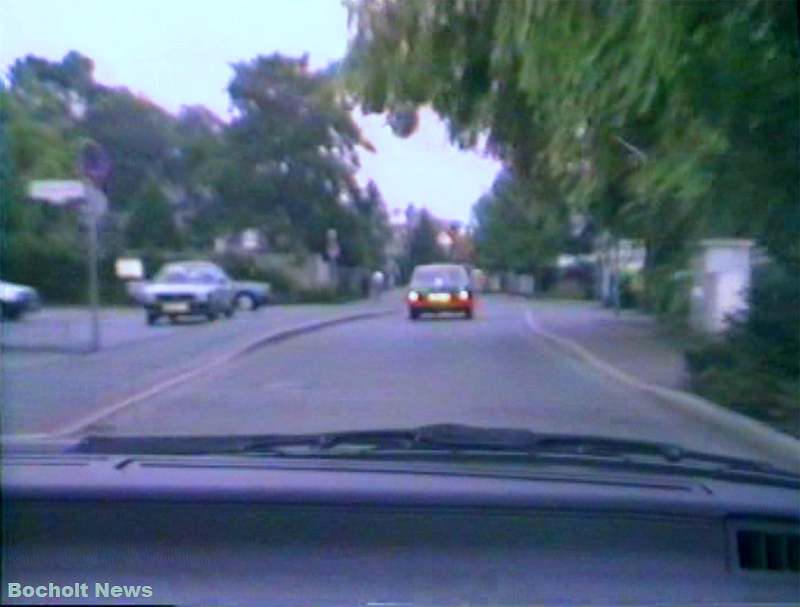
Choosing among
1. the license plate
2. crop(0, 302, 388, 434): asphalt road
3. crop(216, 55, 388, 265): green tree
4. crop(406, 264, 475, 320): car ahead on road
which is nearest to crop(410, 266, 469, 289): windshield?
crop(406, 264, 475, 320): car ahead on road

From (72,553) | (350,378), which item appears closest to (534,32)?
(350,378)

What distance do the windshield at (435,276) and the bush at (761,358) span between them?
29.8 feet

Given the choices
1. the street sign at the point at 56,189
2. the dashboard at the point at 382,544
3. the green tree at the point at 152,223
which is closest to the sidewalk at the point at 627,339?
the green tree at the point at 152,223

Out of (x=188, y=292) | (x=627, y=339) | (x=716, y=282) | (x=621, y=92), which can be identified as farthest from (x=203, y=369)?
(x=627, y=339)

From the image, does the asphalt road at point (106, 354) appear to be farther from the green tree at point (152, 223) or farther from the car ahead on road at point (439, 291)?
the car ahead on road at point (439, 291)

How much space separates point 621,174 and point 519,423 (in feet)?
23.3

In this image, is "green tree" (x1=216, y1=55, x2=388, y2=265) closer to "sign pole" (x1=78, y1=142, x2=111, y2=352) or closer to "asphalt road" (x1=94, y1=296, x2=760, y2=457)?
"sign pole" (x1=78, y1=142, x2=111, y2=352)

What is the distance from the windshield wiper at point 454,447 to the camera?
4.39 m

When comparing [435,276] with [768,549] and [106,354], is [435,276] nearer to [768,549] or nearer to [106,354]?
[106,354]

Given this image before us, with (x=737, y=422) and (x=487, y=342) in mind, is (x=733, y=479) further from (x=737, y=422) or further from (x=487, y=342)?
(x=487, y=342)

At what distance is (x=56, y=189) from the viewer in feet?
32.4

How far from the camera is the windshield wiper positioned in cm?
439

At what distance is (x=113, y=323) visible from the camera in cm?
2052

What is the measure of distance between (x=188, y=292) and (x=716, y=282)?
8623 millimetres
